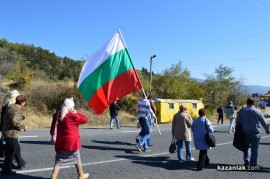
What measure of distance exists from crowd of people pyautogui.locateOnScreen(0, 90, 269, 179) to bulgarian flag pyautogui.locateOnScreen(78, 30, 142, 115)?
928 mm

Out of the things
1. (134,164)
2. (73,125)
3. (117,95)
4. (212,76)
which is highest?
(212,76)

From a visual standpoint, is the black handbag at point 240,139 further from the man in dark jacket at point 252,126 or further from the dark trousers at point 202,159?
the dark trousers at point 202,159

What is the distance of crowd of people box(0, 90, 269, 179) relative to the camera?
646cm

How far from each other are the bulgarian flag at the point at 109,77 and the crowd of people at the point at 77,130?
928mm

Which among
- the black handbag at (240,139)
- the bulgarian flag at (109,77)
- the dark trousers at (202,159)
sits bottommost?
the dark trousers at (202,159)

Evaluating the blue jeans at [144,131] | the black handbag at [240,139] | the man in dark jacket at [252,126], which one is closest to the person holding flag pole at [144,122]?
the blue jeans at [144,131]

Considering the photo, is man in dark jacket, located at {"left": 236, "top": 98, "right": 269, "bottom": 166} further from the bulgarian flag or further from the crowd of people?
the bulgarian flag

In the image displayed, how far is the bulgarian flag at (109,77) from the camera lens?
388 inches

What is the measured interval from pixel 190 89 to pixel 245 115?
100ft

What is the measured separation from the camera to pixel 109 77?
10.1 m

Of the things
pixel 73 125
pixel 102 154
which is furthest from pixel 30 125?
pixel 73 125

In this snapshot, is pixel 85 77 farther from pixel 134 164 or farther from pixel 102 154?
pixel 134 164

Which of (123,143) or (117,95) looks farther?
(123,143)

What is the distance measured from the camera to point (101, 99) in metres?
9.87
